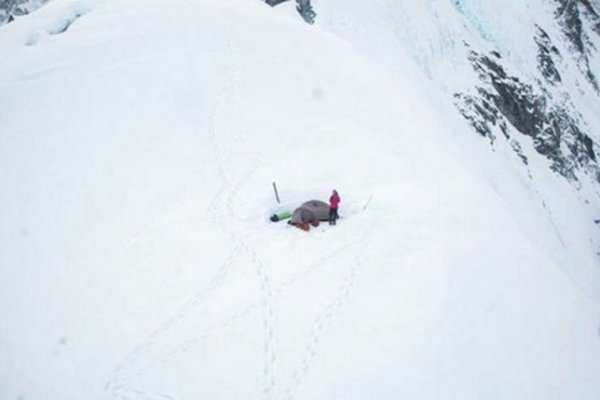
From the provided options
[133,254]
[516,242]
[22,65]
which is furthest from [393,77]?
[133,254]

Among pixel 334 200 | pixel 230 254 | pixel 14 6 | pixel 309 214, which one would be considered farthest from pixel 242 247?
pixel 14 6

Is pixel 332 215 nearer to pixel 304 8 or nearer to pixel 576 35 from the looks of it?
pixel 304 8

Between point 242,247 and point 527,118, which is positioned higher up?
point 242,247

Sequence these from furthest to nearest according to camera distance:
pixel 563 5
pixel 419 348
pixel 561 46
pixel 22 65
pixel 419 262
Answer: pixel 563 5 < pixel 561 46 < pixel 22 65 < pixel 419 262 < pixel 419 348

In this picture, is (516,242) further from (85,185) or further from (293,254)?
(85,185)

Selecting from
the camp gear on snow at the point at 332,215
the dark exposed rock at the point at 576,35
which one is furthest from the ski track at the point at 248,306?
the dark exposed rock at the point at 576,35

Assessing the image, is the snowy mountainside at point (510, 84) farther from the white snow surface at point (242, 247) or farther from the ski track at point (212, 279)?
the ski track at point (212, 279)
